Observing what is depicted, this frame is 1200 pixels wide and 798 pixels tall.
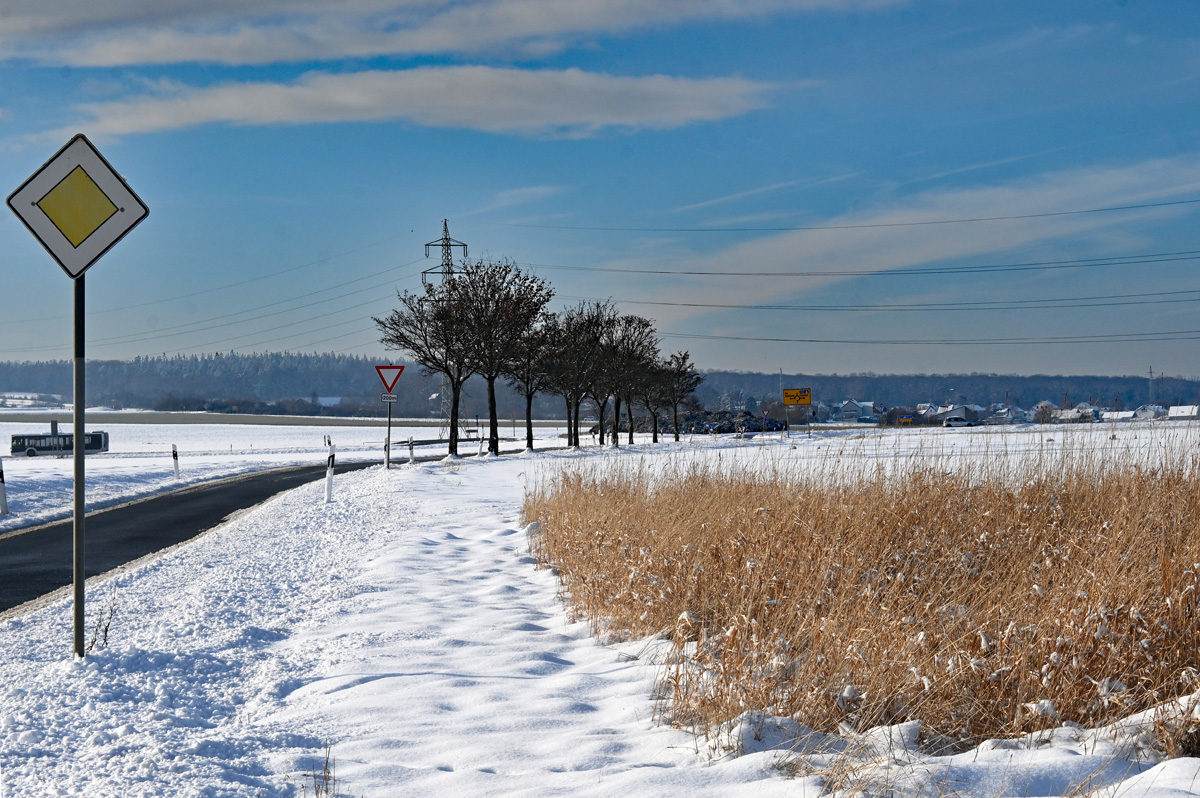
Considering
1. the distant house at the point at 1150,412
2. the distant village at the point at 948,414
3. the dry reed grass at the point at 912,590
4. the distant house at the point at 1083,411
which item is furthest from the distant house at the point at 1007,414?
the distant house at the point at 1150,412

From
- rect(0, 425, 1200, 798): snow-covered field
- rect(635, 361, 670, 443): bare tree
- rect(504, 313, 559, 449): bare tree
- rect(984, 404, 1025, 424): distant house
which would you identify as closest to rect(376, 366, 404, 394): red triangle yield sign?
rect(504, 313, 559, 449): bare tree

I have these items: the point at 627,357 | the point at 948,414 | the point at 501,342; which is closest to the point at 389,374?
the point at 501,342

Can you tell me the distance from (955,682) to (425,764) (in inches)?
102

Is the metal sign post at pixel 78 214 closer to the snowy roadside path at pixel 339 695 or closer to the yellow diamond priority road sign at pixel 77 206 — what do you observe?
the yellow diamond priority road sign at pixel 77 206

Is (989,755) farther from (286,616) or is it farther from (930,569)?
(286,616)

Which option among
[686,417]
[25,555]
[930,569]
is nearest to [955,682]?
[930,569]

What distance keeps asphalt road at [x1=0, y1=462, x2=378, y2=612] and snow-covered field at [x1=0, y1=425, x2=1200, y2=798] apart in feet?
5.59

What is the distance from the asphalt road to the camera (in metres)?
9.76

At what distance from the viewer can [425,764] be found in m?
3.89

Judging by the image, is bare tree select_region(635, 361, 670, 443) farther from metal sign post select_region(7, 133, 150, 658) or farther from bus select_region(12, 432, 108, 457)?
Answer: metal sign post select_region(7, 133, 150, 658)

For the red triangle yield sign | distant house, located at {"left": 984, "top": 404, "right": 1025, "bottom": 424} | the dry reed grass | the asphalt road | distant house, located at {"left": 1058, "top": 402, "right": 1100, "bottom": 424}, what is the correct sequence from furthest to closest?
the red triangle yield sign
distant house, located at {"left": 1058, "top": 402, "right": 1100, "bottom": 424}
distant house, located at {"left": 984, "top": 404, "right": 1025, "bottom": 424}
the asphalt road
the dry reed grass

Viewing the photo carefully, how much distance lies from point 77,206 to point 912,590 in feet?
21.5

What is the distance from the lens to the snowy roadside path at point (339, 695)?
3691 mm

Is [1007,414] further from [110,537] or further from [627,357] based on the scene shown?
[627,357]
